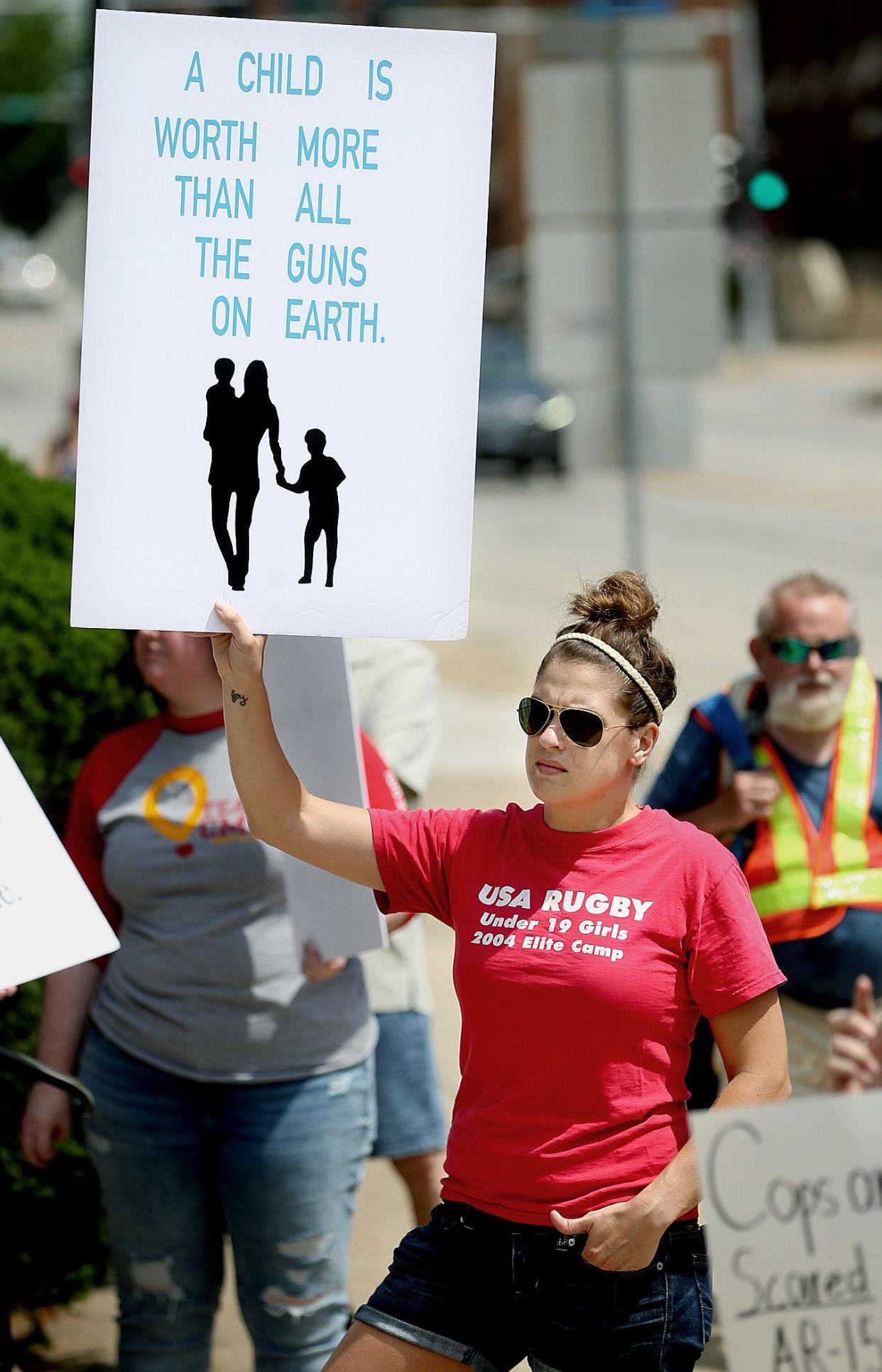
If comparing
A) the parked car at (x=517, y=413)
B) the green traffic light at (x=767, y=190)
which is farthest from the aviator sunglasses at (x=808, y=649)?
the parked car at (x=517, y=413)

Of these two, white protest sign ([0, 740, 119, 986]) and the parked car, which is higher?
the parked car

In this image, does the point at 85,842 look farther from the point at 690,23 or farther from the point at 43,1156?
the point at 690,23

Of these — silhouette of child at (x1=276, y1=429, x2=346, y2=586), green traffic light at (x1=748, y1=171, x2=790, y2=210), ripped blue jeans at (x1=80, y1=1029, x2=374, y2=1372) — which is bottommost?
ripped blue jeans at (x1=80, y1=1029, x2=374, y2=1372)

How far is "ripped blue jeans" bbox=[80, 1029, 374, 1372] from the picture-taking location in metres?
3.47

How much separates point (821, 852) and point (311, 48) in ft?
6.42

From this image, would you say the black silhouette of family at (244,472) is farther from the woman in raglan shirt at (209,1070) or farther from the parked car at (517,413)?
the parked car at (517,413)

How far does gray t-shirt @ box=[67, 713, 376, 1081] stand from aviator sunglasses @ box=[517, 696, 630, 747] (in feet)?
3.02

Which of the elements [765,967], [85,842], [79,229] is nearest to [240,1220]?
[85,842]

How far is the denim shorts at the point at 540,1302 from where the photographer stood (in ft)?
8.62

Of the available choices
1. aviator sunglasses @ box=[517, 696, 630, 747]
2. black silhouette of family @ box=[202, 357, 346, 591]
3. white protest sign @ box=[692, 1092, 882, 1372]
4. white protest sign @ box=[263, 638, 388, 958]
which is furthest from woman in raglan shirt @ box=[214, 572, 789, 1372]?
white protest sign @ box=[263, 638, 388, 958]

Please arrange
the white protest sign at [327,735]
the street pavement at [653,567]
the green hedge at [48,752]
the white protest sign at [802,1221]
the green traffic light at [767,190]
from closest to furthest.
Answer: the white protest sign at [802,1221], the white protest sign at [327,735], the green hedge at [48,752], the street pavement at [653,567], the green traffic light at [767,190]

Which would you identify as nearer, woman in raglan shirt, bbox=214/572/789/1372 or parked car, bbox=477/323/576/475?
woman in raglan shirt, bbox=214/572/789/1372

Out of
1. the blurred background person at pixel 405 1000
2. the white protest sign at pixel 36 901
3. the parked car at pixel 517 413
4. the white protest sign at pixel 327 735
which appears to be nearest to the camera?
the white protest sign at pixel 36 901

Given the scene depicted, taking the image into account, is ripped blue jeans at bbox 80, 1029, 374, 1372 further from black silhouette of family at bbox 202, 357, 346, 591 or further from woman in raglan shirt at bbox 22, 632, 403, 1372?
black silhouette of family at bbox 202, 357, 346, 591
